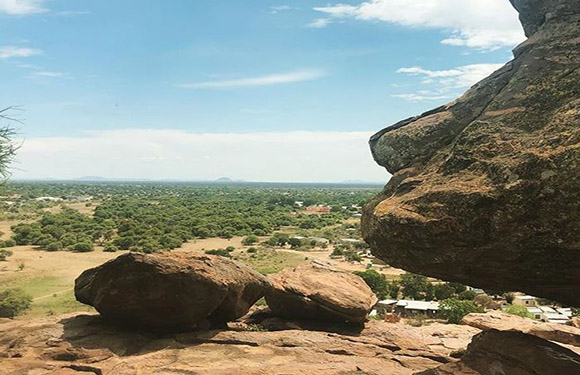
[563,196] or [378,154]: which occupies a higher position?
[378,154]

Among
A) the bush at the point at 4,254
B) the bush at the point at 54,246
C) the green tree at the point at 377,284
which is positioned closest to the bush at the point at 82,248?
the bush at the point at 54,246

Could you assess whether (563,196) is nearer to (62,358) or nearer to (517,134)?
(517,134)

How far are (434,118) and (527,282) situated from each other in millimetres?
4939

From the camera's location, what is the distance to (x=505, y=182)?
9.50 meters

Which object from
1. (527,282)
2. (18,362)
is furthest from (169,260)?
(527,282)

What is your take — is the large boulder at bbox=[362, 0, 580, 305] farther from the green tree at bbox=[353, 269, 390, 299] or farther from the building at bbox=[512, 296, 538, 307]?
the building at bbox=[512, 296, 538, 307]

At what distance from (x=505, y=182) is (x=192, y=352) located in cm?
1066

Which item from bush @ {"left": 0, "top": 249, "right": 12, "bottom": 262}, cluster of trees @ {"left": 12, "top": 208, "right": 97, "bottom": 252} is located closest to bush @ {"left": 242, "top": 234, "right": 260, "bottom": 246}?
cluster of trees @ {"left": 12, "top": 208, "right": 97, "bottom": 252}

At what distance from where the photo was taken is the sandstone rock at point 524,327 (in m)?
18.6

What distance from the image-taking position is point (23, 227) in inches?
3147

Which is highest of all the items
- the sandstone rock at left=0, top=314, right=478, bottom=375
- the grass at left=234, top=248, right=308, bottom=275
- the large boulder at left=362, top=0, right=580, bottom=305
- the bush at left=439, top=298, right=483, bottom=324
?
the large boulder at left=362, top=0, right=580, bottom=305

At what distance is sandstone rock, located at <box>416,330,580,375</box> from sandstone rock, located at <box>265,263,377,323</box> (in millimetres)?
6705

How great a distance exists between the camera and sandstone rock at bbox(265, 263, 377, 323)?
1892 cm

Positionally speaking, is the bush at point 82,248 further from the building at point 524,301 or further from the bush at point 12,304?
the building at point 524,301
